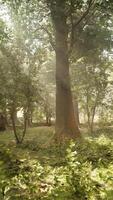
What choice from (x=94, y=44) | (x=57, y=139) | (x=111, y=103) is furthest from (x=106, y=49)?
(x=57, y=139)

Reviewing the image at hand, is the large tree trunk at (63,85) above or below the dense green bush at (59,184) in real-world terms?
above

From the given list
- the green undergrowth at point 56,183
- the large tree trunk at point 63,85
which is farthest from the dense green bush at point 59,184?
the large tree trunk at point 63,85

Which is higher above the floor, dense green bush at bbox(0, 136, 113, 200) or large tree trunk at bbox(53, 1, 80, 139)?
large tree trunk at bbox(53, 1, 80, 139)

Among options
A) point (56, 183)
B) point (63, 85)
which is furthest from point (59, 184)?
point (63, 85)

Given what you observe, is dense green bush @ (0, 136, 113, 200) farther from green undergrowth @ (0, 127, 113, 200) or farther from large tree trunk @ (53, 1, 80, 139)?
large tree trunk @ (53, 1, 80, 139)

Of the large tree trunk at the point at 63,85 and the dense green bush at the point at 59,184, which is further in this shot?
the large tree trunk at the point at 63,85

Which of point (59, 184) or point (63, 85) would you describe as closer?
point (59, 184)

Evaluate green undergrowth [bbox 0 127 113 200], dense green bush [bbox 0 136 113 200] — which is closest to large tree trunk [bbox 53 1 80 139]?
green undergrowth [bbox 0 127 113 200]

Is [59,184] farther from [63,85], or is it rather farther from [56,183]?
[63,85]

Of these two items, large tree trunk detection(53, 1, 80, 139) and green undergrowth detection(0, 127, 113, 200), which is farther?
large tree trunk detection(53, 1, 80, 139)

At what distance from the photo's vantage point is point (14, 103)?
1549 centimetres

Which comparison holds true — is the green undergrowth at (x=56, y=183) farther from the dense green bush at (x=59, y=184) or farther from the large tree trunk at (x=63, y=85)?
the large tree trunk at (x=63, y=85)

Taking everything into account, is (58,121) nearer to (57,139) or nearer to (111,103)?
(57,139)

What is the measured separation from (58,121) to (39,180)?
10492mm
